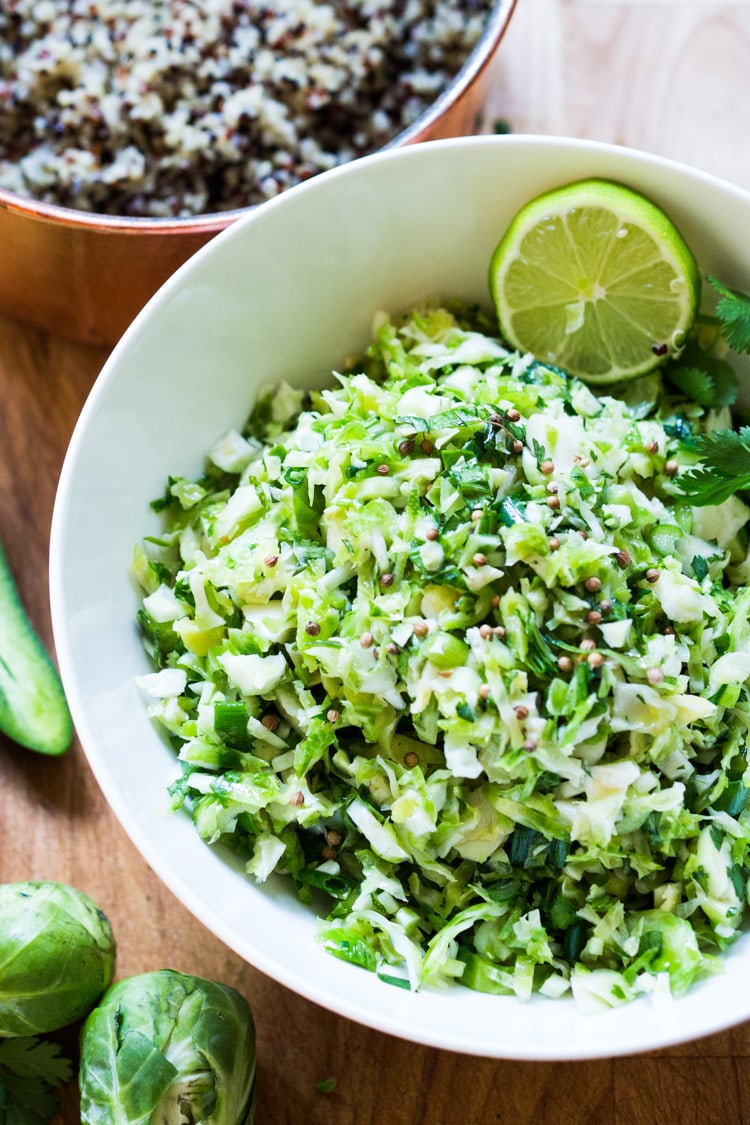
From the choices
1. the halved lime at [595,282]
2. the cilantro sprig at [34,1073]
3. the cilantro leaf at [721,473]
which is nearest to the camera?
the cilantro leaf at [721,473]

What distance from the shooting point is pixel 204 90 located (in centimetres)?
243

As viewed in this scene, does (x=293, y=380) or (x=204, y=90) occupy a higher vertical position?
(x=204, y=90)

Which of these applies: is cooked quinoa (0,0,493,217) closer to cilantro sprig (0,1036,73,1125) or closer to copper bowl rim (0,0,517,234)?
copper bowl rim (0,0,517,234)

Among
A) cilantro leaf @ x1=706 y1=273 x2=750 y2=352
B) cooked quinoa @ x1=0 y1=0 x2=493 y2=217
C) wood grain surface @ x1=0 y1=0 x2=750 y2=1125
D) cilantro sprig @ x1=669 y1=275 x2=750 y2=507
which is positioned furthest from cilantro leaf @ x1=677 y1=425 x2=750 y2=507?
cooked quinoa @ x1=0 y1=0 x2=493 y2=217

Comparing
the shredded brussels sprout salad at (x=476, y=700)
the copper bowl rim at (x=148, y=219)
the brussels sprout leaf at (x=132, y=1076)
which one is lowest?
the brussels sprout leaf at (x=132, y=1076)

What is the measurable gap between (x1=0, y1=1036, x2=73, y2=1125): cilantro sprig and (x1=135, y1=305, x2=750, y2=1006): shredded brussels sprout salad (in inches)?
24.7

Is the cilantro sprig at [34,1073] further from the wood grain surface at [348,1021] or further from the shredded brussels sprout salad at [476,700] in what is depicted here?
the shredded brussels sprout salad at [476,700]

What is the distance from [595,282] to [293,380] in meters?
0.56

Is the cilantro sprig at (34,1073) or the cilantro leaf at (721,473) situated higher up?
the cilantro leaf at (721,473)

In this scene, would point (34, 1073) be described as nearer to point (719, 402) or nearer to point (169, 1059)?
point (169, 1059)

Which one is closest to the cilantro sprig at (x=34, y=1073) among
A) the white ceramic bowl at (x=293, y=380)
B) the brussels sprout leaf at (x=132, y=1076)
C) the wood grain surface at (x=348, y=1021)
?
the wood grain surface at (x=348, y=1021)

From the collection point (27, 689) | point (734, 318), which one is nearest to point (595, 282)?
point (734, 318)

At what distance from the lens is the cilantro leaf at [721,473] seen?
1.77 m

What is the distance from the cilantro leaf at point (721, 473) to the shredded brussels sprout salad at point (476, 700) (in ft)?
0.12
